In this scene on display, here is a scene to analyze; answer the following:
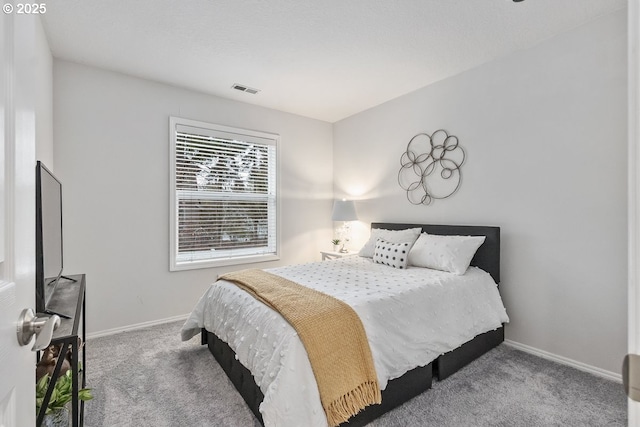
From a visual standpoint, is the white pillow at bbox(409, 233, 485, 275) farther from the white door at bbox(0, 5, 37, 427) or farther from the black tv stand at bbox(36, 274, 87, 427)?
the white door at bbox(0, 5, 37, 427)

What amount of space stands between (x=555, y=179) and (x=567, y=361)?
4.70 feet

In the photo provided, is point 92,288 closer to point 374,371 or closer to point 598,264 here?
point 374,371

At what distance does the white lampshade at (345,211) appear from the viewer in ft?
13.1

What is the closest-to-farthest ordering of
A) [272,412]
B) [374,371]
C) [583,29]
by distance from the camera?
[272,412] → [374,371] → [583,29]

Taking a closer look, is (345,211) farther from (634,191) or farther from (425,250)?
(634,191)

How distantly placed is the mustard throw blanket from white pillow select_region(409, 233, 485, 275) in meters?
1.32

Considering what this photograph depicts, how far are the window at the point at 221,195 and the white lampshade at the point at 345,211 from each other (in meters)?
0.83

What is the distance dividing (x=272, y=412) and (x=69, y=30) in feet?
10.0

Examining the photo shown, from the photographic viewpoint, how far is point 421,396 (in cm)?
196

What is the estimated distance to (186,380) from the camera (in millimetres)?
2141

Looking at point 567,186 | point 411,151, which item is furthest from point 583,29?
point 411,151

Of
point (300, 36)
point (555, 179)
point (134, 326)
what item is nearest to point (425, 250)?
point (555, 179)

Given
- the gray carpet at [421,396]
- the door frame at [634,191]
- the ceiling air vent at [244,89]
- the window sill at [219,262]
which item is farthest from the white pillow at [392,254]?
the door frame at [634,191]

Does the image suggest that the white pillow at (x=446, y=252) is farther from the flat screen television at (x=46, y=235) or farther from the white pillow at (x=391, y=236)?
the flat screen television at (x=46, y=235)
